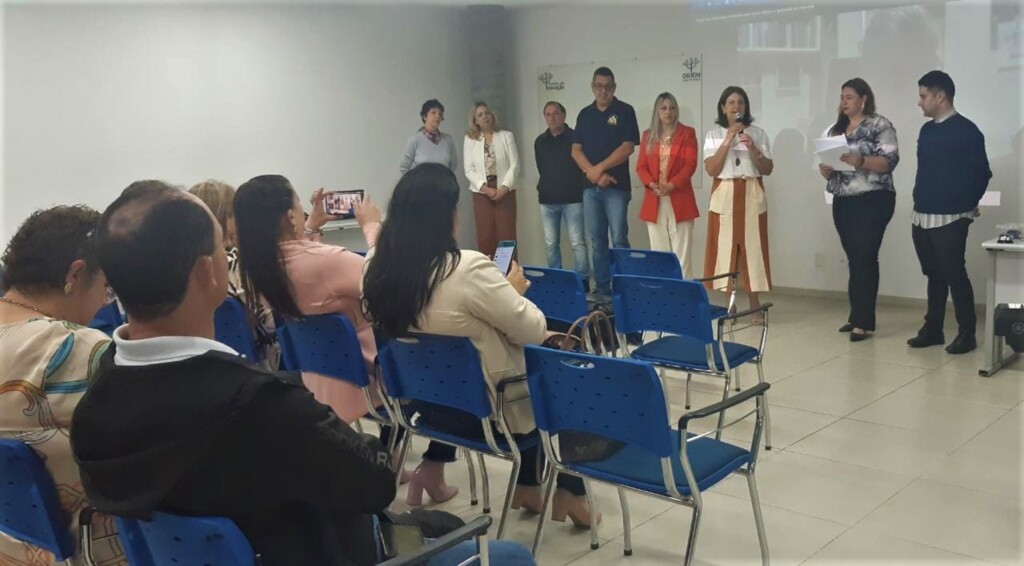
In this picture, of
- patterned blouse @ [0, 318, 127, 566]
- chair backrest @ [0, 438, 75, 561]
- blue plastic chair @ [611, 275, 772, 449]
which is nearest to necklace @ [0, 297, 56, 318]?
patterned blouse @ [0, 318, 127, 566]

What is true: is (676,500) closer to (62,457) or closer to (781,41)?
(62,457)

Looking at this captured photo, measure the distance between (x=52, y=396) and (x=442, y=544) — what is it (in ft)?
2.95

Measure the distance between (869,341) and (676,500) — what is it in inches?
141

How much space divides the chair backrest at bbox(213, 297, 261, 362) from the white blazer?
14.7ft

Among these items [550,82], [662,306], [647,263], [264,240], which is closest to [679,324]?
[662,306]

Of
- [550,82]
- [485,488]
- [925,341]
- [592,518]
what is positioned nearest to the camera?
[592,518]

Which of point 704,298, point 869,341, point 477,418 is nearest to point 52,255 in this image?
point 477,418

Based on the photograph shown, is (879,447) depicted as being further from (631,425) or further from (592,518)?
(631,425)

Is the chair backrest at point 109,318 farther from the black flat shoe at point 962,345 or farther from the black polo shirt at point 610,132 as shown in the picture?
the black flat shoe at point 962,345

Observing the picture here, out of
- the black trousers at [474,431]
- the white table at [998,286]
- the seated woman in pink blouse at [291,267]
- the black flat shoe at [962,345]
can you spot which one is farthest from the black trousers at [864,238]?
the seated woman in pink blouse at [291,267]

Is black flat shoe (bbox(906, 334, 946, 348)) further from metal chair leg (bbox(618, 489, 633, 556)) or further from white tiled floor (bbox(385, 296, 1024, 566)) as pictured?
metal chair leg (bbox(618, 489, 633, 556))

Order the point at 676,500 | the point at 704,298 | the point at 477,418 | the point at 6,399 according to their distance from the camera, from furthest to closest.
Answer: the point at 704,298 → the point at 477,418 → the point at 676,500 → the point at 6,399

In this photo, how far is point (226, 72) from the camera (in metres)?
7.19

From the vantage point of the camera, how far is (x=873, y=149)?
518cm
